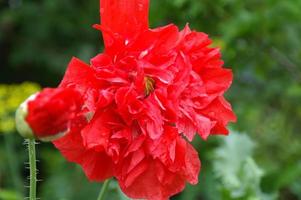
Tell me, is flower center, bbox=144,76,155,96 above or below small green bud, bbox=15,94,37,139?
below

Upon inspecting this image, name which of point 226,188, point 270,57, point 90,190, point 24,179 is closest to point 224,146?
point 226,188

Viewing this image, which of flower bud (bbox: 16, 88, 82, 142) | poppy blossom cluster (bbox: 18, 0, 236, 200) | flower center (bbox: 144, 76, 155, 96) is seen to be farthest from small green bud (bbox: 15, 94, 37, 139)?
flower center (bbox: 144, 76, 155, 96)

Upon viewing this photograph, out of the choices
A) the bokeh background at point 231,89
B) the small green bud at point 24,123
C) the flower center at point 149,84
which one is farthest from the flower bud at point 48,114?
the bokeh background at point 231,89

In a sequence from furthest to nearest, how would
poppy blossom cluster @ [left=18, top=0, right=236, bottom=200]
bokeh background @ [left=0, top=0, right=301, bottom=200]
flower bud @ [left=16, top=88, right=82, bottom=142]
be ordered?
bokeh background @ [left=0, top=0, right=301, bottom=200] < poppy blossom cluster @ [left=18, top=0, right=236, bottom=200] < flower bud @ [left=16, top=88, right=82, bottom=142]

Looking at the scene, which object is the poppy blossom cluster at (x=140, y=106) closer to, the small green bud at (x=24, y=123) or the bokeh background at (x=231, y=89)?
the small green bud at (x=24, y=123)

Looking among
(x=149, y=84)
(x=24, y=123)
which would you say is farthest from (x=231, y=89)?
(x=24, y=123)

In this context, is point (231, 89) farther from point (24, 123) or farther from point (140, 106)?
point (24, 123)

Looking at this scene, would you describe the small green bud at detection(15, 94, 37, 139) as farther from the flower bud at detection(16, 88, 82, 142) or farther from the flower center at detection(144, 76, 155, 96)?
the flower center at detection(144, 76, 155, 96)
